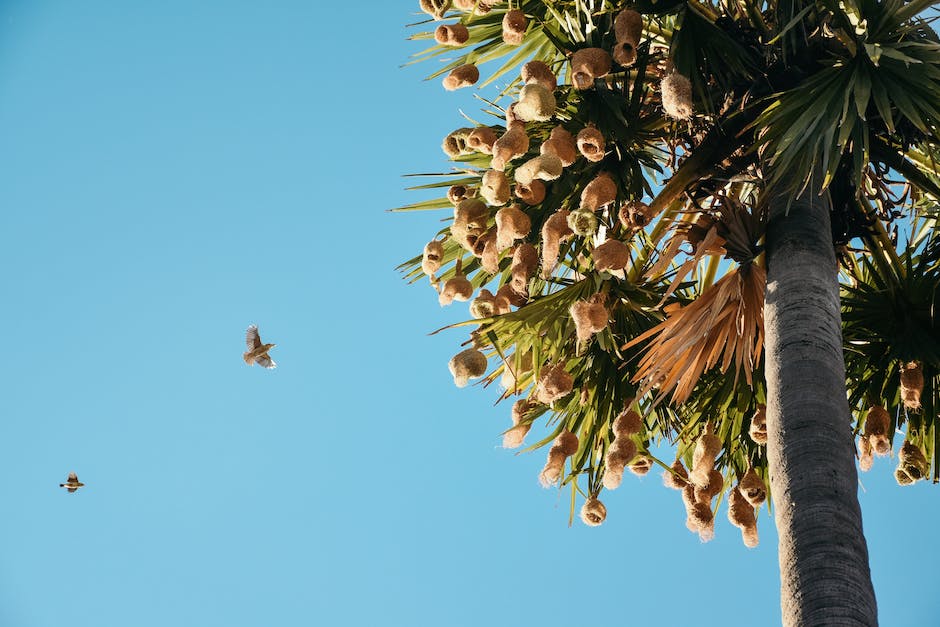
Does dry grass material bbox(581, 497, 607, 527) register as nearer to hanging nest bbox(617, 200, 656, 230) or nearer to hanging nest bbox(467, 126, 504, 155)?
hanging nest bbox(617, 200, 656, 230)

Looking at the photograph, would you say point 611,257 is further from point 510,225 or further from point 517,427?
point 517,427

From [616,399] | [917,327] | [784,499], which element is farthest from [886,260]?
[784,499]

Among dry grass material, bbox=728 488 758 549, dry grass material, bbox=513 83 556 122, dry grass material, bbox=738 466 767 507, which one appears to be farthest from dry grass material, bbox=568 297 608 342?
dry grass material, bbox=728 488 758 549

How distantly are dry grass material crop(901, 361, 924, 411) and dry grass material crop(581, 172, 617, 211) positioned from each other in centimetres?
185

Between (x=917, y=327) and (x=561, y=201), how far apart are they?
2013 millimetres

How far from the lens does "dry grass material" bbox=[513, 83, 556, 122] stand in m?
5.46

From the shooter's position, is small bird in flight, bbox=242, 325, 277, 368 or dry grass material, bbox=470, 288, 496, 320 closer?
dry grass material, bbox=470, 288, 496, 320

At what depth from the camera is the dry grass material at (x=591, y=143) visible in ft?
18.3

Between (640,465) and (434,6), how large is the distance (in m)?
2.63

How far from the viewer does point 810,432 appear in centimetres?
467

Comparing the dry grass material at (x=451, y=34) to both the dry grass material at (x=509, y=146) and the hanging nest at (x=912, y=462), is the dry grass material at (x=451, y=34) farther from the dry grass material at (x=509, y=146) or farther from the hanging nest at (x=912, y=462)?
the hanging nest at (x=912, y=462)

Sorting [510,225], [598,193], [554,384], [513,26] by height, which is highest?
[513,26]

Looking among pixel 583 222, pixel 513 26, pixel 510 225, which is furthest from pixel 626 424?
pixel 513 26

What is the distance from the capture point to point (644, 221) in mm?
5840
